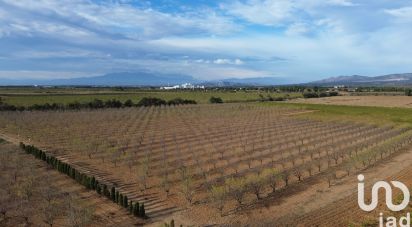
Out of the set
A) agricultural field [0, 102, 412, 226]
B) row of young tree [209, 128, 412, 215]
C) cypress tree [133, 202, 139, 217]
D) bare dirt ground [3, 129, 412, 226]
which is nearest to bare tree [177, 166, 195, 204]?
agricultural field [0, 102, 412, 226]

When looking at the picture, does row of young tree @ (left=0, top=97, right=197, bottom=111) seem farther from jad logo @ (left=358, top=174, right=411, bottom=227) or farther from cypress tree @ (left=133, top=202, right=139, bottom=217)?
jad logo @ (left=358, top=174, right=411, bottom=227)

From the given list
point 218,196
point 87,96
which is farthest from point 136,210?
point 87,96

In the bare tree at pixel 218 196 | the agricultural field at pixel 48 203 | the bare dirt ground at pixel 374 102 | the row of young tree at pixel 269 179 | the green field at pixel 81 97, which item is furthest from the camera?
the bare dirt ground at pixel 374 102

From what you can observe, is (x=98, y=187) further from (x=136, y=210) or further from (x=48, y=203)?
(x=136, y=210)

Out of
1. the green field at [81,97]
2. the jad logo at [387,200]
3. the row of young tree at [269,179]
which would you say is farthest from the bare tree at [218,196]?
the green field at [81,97]

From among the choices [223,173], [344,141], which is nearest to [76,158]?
[223,173]

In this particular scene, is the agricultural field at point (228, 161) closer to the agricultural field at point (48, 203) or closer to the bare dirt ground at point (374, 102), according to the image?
the agricultural field at point (48, 203)

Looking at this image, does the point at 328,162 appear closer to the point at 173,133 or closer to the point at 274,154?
the point at 274,154
